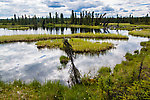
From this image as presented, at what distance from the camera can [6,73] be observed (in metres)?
13.1

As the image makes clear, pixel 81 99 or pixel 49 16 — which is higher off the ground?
pixel 49 16

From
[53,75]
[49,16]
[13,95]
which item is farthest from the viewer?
[49,16]

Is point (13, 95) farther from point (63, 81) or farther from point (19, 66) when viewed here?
point (19, 66)

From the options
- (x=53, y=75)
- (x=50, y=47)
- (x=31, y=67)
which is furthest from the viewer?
(x=50, y=47)

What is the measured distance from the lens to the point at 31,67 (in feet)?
49.0

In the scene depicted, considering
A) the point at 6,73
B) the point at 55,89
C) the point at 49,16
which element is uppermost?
the point at 49,16

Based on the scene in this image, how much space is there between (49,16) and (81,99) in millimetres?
155100

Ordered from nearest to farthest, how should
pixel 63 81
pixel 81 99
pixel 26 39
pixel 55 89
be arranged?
pixel 81 99
pixel 55 89
pixel 63 81
pixel 26 39

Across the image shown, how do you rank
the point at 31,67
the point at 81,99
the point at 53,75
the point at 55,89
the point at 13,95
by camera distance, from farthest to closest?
the point at 31,67
the point at 53,75
the point at 55,89
the point at 13,95
the point at 81,99

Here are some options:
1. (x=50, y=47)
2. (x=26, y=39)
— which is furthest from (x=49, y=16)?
(x=50, y=47)

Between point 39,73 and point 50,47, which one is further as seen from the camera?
point 50,47

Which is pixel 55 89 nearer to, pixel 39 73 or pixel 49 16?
pixel 39 73

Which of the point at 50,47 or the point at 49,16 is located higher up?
the point at 49,16

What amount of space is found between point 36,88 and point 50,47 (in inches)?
696
